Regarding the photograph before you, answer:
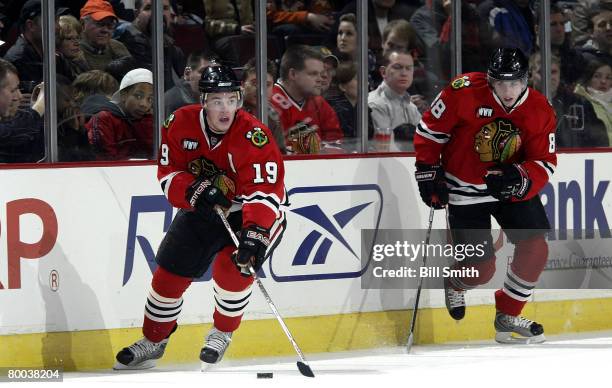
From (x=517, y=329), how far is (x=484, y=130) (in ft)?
3.30

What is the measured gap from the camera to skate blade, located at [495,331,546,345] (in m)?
7.13

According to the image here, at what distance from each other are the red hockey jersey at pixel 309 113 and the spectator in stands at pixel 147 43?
51 centimetres

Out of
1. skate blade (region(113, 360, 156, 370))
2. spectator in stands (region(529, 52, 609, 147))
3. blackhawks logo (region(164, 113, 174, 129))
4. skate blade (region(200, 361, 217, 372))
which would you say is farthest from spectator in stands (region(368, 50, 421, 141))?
skate blade (region(113, 360, 156, 370))

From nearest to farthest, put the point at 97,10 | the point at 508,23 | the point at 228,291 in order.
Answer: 1. the point at 228,291
2. the point at 97,10
3. the point at 508,23

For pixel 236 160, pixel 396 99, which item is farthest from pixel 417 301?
pixel 236 160

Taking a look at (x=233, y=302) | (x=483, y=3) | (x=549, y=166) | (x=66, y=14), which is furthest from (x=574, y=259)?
(x=66, y=14)

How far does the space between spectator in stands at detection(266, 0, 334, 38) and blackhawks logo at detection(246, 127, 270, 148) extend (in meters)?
0.92

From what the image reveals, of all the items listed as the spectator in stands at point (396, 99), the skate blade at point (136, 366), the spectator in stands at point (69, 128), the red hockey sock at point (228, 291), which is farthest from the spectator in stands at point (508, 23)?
the skate blade at point (136, 366)

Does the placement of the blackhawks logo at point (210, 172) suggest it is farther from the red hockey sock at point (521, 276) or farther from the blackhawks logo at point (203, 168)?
the red hockey sock at point (521, 276)

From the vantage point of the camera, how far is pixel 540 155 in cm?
684

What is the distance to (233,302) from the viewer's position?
602 centimetres

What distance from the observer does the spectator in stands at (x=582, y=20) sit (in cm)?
766

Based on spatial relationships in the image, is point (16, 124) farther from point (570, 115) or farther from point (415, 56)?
point (570, 115)

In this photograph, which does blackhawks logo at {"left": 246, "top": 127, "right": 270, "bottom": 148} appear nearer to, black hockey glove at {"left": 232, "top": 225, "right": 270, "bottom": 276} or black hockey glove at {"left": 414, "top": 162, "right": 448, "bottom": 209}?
black hockey glove at {"left": 232, "top": 225, "right": 270, "bottom": 276}
